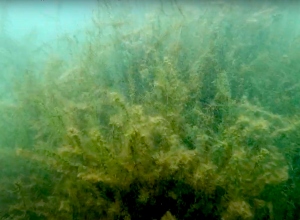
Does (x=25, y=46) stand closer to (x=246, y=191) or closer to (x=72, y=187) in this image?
(x=72, y=187)

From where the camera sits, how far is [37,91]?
16.3ft

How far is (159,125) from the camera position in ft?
11.2

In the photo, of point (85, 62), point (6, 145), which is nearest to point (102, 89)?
point (85, 62)

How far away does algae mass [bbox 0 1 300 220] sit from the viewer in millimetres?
3238

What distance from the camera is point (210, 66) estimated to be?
539 centimetres

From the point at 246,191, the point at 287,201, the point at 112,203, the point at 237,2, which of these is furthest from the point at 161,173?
the point at 237,2

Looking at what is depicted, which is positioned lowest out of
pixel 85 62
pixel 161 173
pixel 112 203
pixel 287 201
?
pixel 287 201

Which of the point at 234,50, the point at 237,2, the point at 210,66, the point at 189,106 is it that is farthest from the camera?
the point at 237,2

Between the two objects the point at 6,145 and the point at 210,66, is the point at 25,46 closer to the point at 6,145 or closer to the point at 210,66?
the point at 6,145

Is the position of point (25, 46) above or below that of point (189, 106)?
above

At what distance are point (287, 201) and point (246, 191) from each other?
87 cm

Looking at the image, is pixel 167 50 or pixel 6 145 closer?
pixel 6 145

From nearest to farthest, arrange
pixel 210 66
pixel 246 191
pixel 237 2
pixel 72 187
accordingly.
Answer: pixel 246 191
pixel 72 187
pixel 210 66
pixel 237 2

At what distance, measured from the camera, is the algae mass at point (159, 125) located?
10.6 feet
